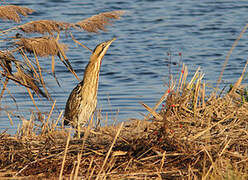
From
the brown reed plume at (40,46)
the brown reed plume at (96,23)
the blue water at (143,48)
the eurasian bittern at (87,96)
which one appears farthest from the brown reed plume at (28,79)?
the blue water at (143,48)

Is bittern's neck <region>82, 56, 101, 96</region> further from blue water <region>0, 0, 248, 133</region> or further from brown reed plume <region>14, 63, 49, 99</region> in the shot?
brown reed plume <region>14, 63, 49, 99</region>

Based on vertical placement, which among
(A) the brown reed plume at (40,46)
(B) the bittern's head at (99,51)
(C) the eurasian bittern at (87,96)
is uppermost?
(A) the brown reed plume at (40,46)

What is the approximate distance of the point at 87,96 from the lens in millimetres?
7152

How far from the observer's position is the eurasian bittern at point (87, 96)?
713 centimetres

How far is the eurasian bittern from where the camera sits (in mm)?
7129

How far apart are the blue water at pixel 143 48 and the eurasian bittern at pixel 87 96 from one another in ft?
2.37

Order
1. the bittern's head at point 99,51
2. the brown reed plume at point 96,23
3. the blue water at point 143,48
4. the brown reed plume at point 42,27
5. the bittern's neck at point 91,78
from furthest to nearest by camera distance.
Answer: the blue water at point 143,48 < the bittern's neck at point 91,78 < the bittern's head at point 99,51 < the brown reed plume at point 96,23 < the brown reed plume at point 42,27

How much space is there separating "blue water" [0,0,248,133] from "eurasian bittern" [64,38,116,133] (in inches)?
28.4

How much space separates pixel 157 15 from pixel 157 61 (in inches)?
168

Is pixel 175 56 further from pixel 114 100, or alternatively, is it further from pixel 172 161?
pixel 172 161

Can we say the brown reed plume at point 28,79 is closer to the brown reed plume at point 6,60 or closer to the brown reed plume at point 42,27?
the brown reed plume at point 6,60

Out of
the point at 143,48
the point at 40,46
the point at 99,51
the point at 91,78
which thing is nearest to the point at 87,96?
the point at 91,78

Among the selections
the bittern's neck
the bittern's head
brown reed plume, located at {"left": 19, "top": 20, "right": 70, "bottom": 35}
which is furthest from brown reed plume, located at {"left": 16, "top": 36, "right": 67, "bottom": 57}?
the bittern's neck

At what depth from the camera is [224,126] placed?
5457 mm
